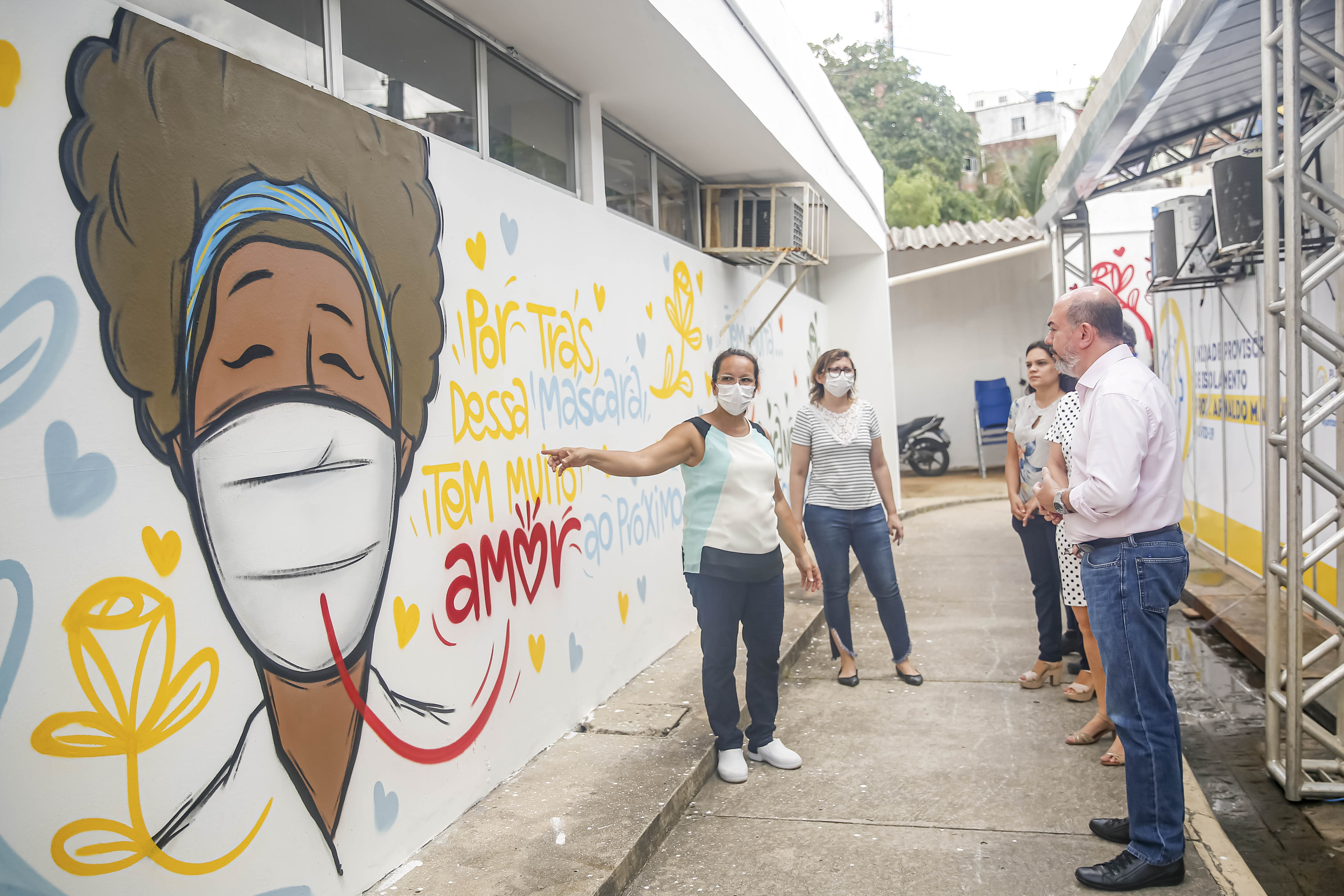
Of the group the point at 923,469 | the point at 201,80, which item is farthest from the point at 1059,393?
the point at 923,469

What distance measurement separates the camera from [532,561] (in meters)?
3.99

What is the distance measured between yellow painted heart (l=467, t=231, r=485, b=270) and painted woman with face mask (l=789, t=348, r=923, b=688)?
204 cm

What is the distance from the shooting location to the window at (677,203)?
6316 millimetres

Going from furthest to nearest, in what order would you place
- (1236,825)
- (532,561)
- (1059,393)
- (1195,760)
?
(1059,393) → (1195,760) → (532,561) → (1236,825)

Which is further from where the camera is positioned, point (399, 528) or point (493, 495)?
point (493, 495)

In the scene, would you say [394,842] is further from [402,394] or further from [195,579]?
[402,394]

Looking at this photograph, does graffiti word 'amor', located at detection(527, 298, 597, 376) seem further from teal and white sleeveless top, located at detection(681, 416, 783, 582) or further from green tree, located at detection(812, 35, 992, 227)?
green tree, located at detection(812, 35, 992, 227)

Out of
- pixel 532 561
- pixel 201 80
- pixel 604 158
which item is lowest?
pixel 532 561

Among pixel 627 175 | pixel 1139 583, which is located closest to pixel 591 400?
pixel 627 175

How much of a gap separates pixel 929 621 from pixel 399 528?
4.73 meters

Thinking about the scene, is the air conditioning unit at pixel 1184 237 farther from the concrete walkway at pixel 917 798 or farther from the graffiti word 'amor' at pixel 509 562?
the graffiti word 'amor' at pixel 509 562

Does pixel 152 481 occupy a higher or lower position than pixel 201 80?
lower

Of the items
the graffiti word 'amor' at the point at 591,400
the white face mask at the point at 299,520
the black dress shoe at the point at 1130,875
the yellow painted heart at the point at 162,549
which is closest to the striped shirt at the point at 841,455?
Answer: the graffiti word 'amor' at the point at 591,400

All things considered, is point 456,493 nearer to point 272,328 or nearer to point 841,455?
point 272,328
